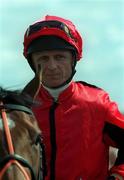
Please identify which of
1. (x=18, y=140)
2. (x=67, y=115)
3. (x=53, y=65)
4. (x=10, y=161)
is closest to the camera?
(x=10, y=161)

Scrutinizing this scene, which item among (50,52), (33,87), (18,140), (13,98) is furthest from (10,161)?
(50,52)

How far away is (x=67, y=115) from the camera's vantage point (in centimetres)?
495

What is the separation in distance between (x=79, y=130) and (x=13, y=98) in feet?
3.43

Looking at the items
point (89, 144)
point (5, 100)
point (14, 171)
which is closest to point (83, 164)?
point (89, 144)

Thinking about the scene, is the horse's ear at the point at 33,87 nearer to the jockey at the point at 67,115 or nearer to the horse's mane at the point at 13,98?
the horse's mane at the point at 13,98

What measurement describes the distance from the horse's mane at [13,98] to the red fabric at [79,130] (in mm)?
806

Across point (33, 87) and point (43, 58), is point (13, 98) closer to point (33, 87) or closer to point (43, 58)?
point (33, 87)

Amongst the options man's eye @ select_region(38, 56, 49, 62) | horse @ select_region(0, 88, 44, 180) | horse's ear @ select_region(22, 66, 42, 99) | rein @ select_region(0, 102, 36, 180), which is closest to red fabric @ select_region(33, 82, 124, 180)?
man's eye @ select_region(38, 56, 49, 62)

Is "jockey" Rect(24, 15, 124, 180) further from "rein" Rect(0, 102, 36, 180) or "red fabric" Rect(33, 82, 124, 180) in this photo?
"rein" Rect(0, 102, 36, 180)

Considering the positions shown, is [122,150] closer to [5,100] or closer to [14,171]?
[5,100]

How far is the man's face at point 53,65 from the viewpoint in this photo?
487cm

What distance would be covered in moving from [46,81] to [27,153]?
140 centimetres

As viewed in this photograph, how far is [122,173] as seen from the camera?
481 cm

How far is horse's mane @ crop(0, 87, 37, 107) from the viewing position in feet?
13.0
